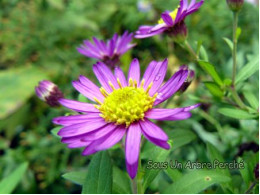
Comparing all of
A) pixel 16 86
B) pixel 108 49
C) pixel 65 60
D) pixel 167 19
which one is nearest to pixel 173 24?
pixel 167 19

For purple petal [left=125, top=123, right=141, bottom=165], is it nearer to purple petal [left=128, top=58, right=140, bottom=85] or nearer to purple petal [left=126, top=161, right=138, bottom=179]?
purple petal [left=126, top=161, right=138, bottom=179]

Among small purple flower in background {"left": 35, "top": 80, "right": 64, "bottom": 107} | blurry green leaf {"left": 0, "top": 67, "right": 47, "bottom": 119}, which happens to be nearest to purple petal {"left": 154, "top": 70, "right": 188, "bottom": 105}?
small purple flower in background {"left": 35, "top": 80, "right": 64, "bottom": 107}

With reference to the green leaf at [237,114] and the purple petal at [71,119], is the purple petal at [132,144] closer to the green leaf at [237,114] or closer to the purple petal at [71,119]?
the purple petal at [71,119]

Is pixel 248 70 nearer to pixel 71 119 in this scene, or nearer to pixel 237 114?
pixel 237 114

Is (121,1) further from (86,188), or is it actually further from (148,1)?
(86,188)

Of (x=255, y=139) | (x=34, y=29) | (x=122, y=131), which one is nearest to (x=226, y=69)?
(x=255, y=139)

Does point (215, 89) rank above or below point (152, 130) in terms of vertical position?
above
